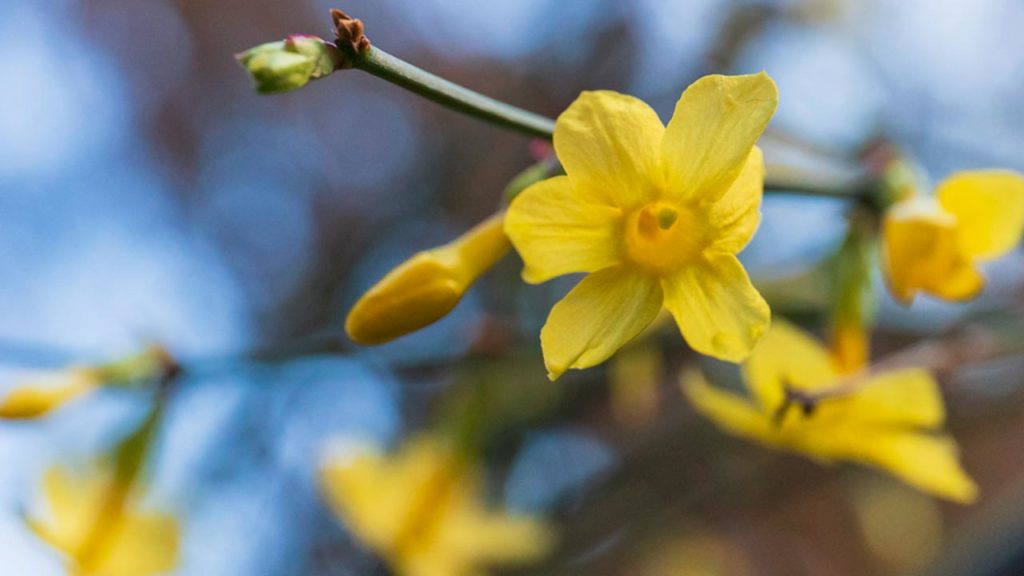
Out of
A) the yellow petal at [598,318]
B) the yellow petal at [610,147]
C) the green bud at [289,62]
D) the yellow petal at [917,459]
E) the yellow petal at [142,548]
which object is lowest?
the yellow petal at [142,548]

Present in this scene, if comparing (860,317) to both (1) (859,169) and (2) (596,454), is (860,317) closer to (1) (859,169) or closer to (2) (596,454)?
(1) (859,169)

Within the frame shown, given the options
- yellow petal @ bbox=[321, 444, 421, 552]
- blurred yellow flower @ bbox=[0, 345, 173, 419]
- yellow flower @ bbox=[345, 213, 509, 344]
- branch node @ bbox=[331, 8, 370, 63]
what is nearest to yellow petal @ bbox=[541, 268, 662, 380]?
yellow flower @ bbox=[345, 213, 509, 344]

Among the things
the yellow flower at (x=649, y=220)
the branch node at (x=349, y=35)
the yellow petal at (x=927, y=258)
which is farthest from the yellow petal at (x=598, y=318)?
the yellow petal at (x=927, y=258)

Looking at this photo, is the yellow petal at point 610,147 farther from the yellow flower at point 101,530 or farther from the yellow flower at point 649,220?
the yellow flower at point 101,530

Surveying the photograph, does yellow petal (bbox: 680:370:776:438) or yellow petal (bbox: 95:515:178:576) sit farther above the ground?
yellow petal (bbox: 680:370:776:438)

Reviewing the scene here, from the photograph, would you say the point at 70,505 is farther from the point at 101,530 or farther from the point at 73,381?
the point at 73,381

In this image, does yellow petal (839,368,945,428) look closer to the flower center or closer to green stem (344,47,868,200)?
the flower center

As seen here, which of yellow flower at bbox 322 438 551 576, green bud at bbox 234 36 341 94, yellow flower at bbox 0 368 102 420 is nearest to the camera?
green bud at bbox 234 36 341 94

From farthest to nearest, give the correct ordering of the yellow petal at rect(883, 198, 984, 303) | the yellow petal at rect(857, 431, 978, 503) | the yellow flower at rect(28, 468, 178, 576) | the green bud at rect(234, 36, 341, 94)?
the yellow flower at rect(28, 468, 178, 576) < the yellow petal at rect(857, 431, 978, 503) < the yellow petal at rect(883, 198, 984, 303) < the green bud at rect(234, 36, 341, 94)
